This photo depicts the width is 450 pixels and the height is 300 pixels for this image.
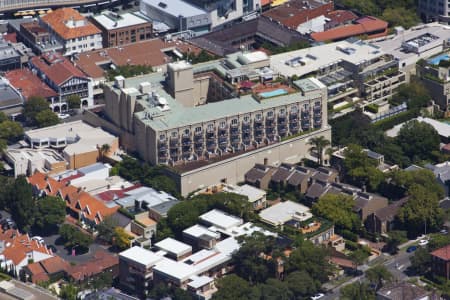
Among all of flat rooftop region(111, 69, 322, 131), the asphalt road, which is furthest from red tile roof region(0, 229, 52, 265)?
the asphalt road

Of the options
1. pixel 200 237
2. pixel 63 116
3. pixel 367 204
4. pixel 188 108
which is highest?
pixel 188 108

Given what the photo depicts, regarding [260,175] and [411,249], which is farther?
[260,175]

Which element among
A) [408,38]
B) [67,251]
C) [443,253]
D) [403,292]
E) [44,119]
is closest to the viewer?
[403,292]

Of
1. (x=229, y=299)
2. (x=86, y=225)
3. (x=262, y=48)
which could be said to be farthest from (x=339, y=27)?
(x=229, y=299)

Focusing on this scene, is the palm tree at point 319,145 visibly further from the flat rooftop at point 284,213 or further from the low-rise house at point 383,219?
the low-rise house at point 383,219

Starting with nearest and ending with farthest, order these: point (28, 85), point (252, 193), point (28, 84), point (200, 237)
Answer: point (200, 237) < point (252, 193) < point (28, 85) < point (28, 84)

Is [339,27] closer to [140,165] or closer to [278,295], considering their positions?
[140,165]

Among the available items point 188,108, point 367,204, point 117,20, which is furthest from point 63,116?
point 367,204

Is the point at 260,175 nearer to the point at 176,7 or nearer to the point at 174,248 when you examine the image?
the point at 174,248
